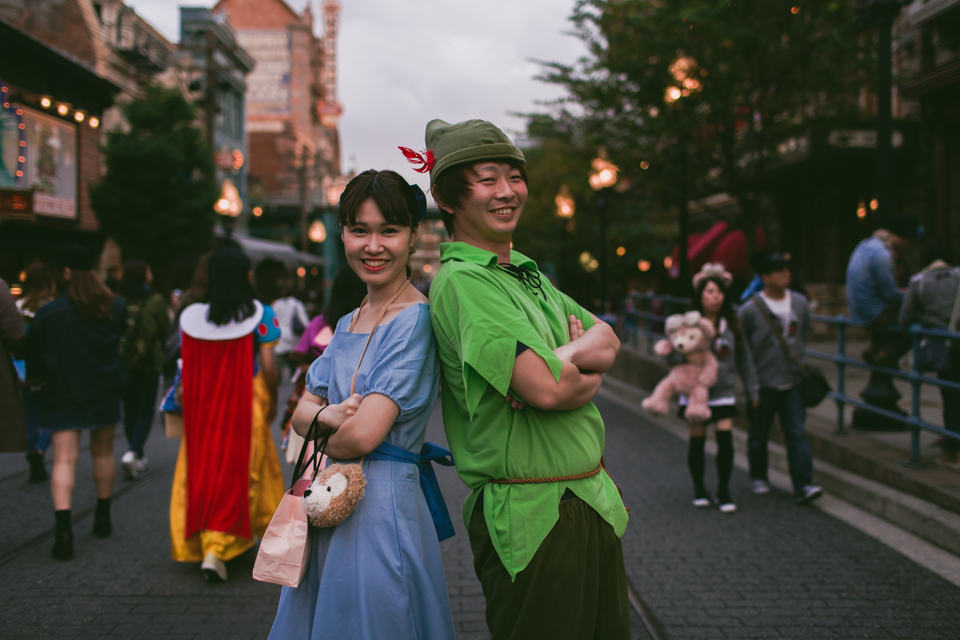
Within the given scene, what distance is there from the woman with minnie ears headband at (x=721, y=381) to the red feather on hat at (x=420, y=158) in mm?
3758

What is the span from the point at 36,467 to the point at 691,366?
5956 mm

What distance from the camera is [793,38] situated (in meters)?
9.89

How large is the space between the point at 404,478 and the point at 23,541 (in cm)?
400

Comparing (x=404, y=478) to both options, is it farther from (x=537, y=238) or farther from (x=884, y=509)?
(x=537, y=238)

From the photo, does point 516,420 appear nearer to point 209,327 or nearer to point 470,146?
point 470,146

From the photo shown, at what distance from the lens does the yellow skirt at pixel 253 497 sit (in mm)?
4086

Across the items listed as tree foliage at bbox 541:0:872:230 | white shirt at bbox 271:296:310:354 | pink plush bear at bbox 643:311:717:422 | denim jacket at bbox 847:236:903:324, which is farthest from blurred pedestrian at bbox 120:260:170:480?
tree foliage at bbox 541:0:872:230

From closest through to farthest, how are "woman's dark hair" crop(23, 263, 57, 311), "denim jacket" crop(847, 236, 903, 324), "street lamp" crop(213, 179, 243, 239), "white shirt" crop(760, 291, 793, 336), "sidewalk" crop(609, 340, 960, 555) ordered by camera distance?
1. "sidewalk" crop(609, 340, 960, 555)
2. "white shirt" crop(760, 291, 793, 336)
3. "denim jacket" crop(847, 236, 903, 324)
4. "woman's dark hair" crop(23, 263, 57, 311)
5. "street lamp" crop(213, 179, 243, 239)

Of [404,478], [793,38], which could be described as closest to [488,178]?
[404,478]

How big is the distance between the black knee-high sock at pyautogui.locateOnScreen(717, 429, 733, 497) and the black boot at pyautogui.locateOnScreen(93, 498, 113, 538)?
15.0 ft

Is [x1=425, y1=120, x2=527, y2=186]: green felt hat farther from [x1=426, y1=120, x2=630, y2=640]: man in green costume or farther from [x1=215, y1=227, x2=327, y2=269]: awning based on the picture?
[x1=215, y1=227, x2=327, y2=269]: awning

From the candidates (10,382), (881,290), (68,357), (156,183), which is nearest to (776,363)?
(881,290)

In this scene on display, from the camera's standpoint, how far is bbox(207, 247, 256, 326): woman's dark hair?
163 inches

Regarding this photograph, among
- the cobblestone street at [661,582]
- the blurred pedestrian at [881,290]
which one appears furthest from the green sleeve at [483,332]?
the blurred pedestrian at [881,290]
